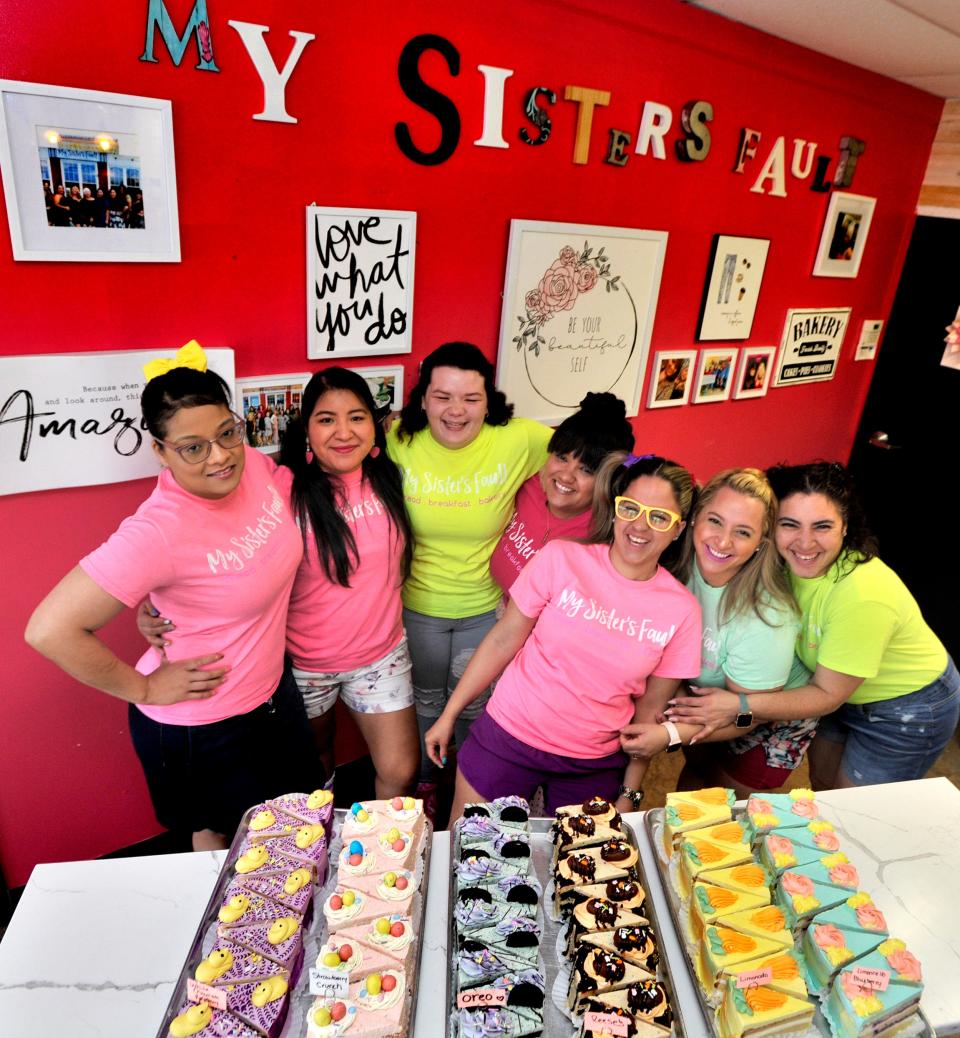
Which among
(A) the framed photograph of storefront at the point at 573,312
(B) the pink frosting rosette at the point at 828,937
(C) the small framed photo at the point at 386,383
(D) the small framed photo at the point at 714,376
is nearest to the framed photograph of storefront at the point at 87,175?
(C) the small framed photo at the point at 386,383

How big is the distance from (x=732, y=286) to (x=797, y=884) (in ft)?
9.36

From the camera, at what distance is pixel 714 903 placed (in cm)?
148

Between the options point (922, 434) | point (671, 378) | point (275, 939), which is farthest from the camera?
point (922, 434)

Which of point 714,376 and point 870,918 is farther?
point 714,376

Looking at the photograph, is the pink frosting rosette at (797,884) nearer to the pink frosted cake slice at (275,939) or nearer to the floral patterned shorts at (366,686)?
the pink frosted cake slice at (275,939)

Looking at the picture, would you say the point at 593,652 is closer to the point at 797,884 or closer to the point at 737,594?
the point at 737,594

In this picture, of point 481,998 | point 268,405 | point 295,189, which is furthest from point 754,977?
point 295,189

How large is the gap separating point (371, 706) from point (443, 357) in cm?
115

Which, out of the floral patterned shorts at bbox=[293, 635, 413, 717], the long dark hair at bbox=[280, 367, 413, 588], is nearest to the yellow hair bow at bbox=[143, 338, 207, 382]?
the long dark hair at bbox=[280, 367, 413, 588]

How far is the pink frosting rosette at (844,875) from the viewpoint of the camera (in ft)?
5.12

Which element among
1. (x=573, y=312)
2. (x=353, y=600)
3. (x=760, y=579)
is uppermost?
(x=573, y=312)

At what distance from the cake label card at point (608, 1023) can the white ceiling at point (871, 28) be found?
301 cm

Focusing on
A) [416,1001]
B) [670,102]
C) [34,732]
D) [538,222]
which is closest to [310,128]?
[538,222]

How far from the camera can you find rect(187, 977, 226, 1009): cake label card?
1.25 meters
